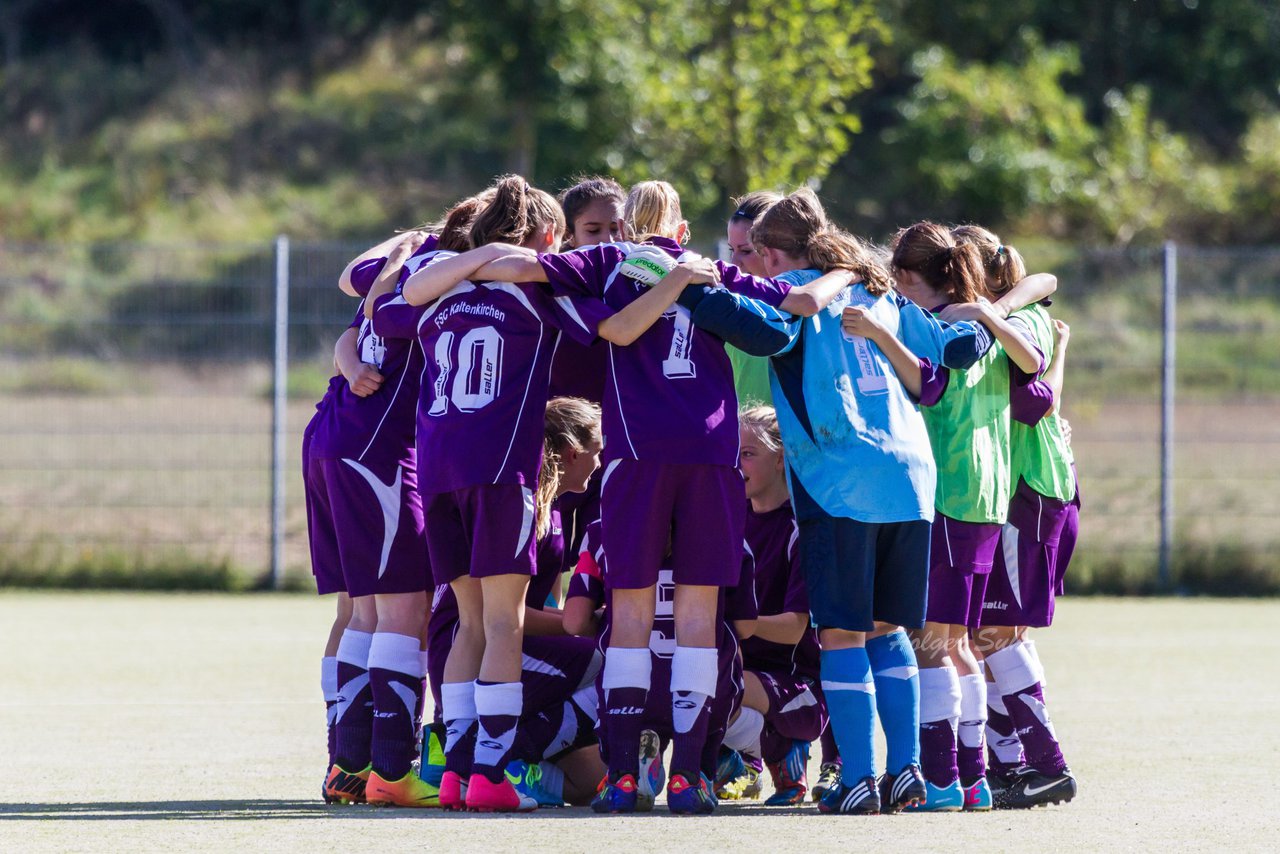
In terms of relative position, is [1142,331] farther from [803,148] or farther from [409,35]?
[409,35]

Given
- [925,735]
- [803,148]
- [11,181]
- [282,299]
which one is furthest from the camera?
[11,181]

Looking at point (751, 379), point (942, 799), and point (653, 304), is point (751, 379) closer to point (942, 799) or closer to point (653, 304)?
point (653, 304)

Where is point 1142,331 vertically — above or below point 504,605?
above

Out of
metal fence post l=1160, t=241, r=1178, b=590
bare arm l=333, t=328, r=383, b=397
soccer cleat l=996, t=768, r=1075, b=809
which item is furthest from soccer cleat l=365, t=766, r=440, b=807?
metal fence post l=1160, t=241, r=1178, b=590

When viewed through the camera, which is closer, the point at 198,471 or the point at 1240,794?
the point at 1240,794

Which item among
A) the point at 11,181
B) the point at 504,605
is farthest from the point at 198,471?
the point at 11,181

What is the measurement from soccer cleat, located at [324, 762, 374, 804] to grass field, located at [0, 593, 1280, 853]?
8 centimetres

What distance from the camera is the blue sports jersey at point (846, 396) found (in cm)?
473

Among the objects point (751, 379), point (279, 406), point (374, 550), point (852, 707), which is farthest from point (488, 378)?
point (279, 406)

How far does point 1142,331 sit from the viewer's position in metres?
12.0

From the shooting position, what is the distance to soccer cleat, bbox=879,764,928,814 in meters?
4.72

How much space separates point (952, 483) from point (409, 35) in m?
27.5

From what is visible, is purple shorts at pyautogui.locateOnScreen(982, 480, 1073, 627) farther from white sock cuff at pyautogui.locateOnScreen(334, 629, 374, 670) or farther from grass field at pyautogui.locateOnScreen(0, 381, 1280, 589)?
grass field at pyautogui.locateOnScreen(0, 381, 1280, 589)

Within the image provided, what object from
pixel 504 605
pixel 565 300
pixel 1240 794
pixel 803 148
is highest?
pixel 803 148
